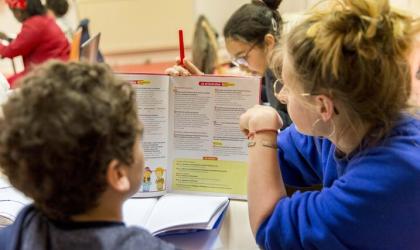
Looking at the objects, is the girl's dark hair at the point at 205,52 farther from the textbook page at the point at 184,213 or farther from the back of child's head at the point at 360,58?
the back of child's head at the point at 360,58

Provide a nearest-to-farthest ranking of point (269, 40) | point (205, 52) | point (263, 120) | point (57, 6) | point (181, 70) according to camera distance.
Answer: point (263, 120)
point (181, 70)
point (269, 40)
point (205, 52)
point (57, 6)

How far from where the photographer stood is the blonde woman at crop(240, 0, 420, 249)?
73cm

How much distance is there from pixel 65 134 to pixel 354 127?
491 mm

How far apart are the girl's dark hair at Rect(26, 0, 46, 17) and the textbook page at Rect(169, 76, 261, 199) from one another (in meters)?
1.99

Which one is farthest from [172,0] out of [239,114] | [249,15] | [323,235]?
[323,235]

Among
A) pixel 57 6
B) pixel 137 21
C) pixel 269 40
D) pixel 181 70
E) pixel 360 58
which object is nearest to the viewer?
pixel 360 58

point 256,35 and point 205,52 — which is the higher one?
point 256,35

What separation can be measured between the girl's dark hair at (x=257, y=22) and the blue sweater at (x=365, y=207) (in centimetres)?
87

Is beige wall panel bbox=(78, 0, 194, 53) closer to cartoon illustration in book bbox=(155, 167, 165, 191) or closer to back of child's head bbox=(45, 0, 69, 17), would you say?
back of child's head bbox=(45, 0, 69, 17)

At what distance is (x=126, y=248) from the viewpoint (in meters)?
0.56

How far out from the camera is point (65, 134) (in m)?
0.52

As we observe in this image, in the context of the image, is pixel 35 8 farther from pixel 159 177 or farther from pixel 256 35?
pixel 159 177

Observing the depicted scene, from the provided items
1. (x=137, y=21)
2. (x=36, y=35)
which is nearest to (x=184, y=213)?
(x=36, y=35)

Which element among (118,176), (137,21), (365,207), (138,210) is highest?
(118,176)
